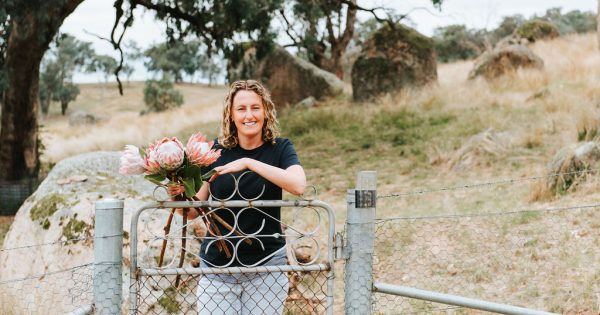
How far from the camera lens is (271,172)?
2.94 m

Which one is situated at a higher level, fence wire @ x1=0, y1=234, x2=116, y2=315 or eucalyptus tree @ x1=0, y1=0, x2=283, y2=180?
eucalyptus tree @ x1=0, y1=0, x2=283, y2=180

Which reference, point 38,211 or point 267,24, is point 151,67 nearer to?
point 267,24

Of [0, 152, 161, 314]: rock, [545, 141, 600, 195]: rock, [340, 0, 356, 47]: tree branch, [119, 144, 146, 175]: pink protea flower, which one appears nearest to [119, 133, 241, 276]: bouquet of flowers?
[119, 144, 146, 175]: pink protea flower

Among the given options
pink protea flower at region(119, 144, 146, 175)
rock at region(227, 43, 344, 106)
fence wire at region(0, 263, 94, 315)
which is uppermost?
rock at region(227, 43, 344, 106)

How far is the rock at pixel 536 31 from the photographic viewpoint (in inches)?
987

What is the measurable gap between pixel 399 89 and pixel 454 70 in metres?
8.34

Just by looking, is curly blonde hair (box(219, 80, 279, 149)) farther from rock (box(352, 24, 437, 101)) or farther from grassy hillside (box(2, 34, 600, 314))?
rock (box(352, 24, 437, 101))

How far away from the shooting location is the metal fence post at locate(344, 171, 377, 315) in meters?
3.14

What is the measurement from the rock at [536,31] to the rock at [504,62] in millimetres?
A: 8333

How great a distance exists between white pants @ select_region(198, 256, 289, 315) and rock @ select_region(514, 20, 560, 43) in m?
24.1

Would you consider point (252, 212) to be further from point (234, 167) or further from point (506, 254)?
point (506, 254)

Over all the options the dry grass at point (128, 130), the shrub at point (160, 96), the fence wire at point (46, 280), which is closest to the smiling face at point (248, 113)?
the fence wire at point (46, 280)

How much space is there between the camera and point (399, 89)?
54.0 feet

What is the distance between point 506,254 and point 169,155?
159 inches
